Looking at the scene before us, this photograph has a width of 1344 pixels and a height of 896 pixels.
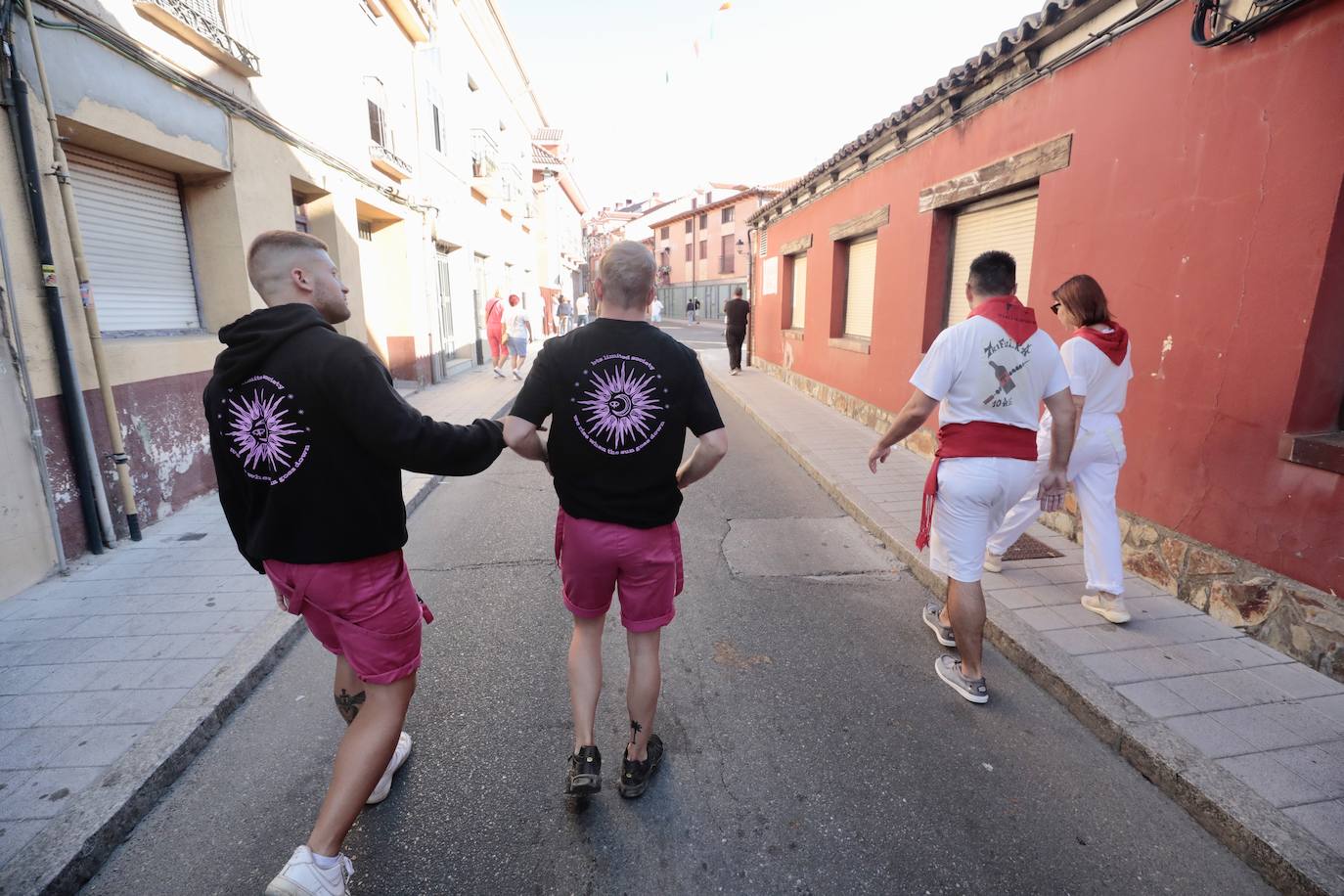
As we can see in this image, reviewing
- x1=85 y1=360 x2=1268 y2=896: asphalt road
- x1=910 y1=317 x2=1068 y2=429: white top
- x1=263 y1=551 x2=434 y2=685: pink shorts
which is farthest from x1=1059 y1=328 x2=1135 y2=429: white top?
x1=263 y1=551 x2=434 y2=685: pink shorts

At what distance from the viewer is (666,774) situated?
252cm

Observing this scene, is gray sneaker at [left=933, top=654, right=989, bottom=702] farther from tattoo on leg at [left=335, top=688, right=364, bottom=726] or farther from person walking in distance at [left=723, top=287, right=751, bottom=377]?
person walking in distance at [left=723, top=287, right=751, bottom=377]

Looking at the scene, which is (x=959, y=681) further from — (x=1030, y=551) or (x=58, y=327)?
(x=58, y=327)

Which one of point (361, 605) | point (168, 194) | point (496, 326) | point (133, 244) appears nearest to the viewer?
point (361, 605)

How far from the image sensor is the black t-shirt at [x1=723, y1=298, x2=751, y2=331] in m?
14.8

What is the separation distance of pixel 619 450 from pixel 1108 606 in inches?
115

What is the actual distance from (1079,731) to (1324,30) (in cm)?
337

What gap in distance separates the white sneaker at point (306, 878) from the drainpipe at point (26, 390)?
365cm

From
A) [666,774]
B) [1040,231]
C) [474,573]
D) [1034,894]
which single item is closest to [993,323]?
[1034,894]

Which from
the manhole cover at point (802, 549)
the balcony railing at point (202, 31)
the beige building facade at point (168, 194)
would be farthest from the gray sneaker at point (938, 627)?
the balcony railing at point (202, 31)

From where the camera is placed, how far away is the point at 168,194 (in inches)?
227

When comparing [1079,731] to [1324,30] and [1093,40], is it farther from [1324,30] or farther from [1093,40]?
[1093,40]

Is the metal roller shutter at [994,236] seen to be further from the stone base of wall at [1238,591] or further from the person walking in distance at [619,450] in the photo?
the person walking in distance at [619,450]

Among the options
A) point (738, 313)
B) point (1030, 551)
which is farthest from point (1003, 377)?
point (738, 313)
